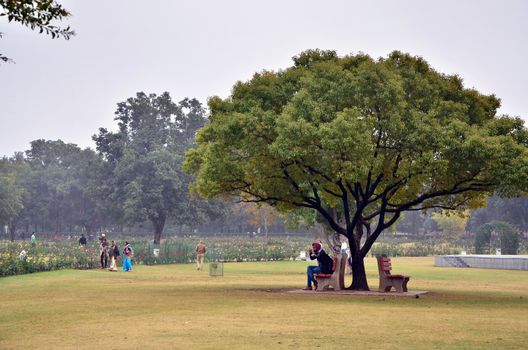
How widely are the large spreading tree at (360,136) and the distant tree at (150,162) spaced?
2272 inches

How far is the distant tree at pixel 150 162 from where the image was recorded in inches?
3573

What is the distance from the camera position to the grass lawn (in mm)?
16109

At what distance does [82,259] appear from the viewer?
50750 millimetres

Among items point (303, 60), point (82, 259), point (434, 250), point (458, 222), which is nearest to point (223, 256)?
point (82, 259)

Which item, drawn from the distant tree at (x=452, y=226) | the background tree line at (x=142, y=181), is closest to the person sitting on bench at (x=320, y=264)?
the background tree line at (x=142, y=181)

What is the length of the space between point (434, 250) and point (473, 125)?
205ft

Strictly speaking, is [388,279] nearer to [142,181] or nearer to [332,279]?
[332,279]

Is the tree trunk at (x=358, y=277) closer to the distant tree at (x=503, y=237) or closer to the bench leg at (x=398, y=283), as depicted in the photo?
the bench leg at (x=398, y=283)

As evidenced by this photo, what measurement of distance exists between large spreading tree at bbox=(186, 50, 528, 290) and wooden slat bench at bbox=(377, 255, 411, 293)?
1.08 metres

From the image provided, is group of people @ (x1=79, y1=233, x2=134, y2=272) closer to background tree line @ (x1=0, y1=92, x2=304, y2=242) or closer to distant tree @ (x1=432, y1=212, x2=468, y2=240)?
background tree line @ (x1=0, y1=92, x2=304, y2=242)

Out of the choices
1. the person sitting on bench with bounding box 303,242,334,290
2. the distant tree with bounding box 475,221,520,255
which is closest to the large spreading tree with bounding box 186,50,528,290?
the person sitting on bench with bounding box 303,242,334,290

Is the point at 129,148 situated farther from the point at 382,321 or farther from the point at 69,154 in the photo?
the point at 382,321

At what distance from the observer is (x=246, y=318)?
20.5 meters

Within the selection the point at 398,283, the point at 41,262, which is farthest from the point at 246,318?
the point at 41,262
